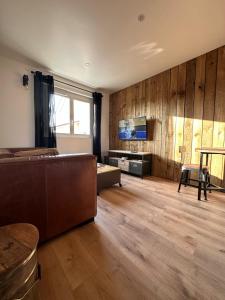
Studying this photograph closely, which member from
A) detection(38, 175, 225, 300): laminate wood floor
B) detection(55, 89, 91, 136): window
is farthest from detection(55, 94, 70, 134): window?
detection(38, 175, 225, 300): laminate wood floor

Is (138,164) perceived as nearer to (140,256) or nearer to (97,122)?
(97,122)

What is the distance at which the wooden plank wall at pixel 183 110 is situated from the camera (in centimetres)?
279

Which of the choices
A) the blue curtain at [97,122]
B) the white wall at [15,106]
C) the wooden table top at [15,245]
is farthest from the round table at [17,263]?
the blue curtain at [97,122]

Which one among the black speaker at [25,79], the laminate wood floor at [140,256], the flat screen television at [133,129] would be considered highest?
the black speaker at [25,79]

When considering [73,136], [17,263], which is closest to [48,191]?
[17,263]

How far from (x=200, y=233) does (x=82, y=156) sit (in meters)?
1.46

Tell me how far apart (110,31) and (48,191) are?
2.51m

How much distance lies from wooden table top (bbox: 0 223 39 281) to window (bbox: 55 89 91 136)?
3.21 meters

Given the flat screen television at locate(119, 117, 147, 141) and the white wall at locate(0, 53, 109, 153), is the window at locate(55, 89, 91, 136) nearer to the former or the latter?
the white wall at locate(0, 53, 109, 153)

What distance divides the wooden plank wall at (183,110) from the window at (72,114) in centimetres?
130

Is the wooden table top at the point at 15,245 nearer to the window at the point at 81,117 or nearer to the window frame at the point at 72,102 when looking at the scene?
the window frame at the point at 72,102

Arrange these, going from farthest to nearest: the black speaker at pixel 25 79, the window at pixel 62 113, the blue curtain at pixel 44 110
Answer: the window at pixel 62 113
the blue curtain at pixel 44 110
the black speaker at pixel 25 79

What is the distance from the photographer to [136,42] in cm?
260

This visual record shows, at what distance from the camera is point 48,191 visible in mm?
1288
